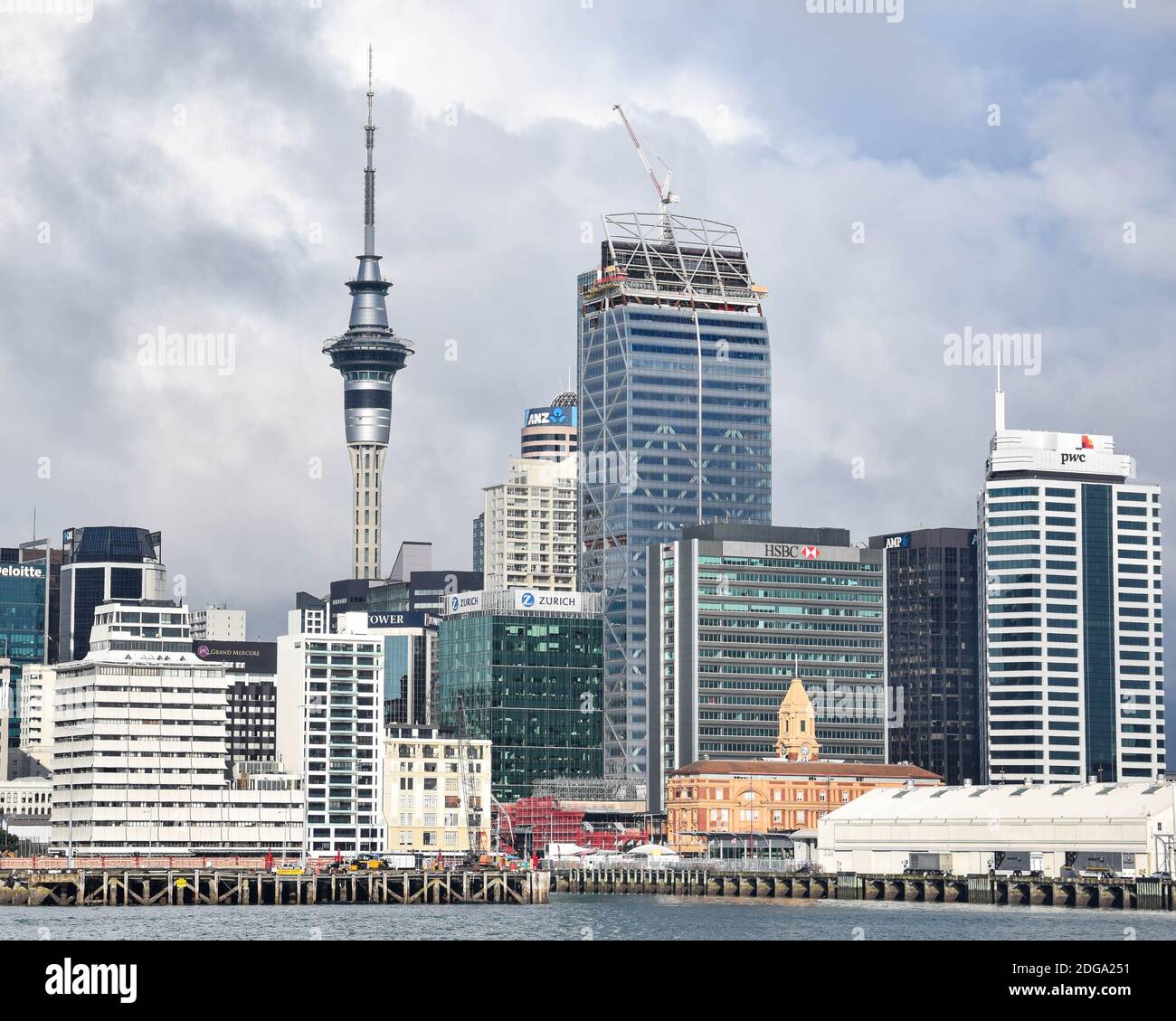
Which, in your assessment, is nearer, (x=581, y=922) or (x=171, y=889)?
(x=581, y=922)

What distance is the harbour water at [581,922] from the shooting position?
142750 millimetres

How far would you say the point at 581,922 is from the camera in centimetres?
16862

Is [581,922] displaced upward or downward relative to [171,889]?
upward

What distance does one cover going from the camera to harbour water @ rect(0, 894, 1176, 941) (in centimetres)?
14275

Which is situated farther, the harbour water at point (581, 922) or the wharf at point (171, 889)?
the wharf at point (171, 889)

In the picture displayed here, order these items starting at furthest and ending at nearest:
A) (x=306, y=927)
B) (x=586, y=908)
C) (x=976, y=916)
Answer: (x=586, y=908)
(x=976, y=916)
(x=306, y=927)

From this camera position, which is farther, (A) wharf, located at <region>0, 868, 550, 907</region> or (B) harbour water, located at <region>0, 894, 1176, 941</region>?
(A) wharf, located at <region>0, 868, 550, 907</region>
